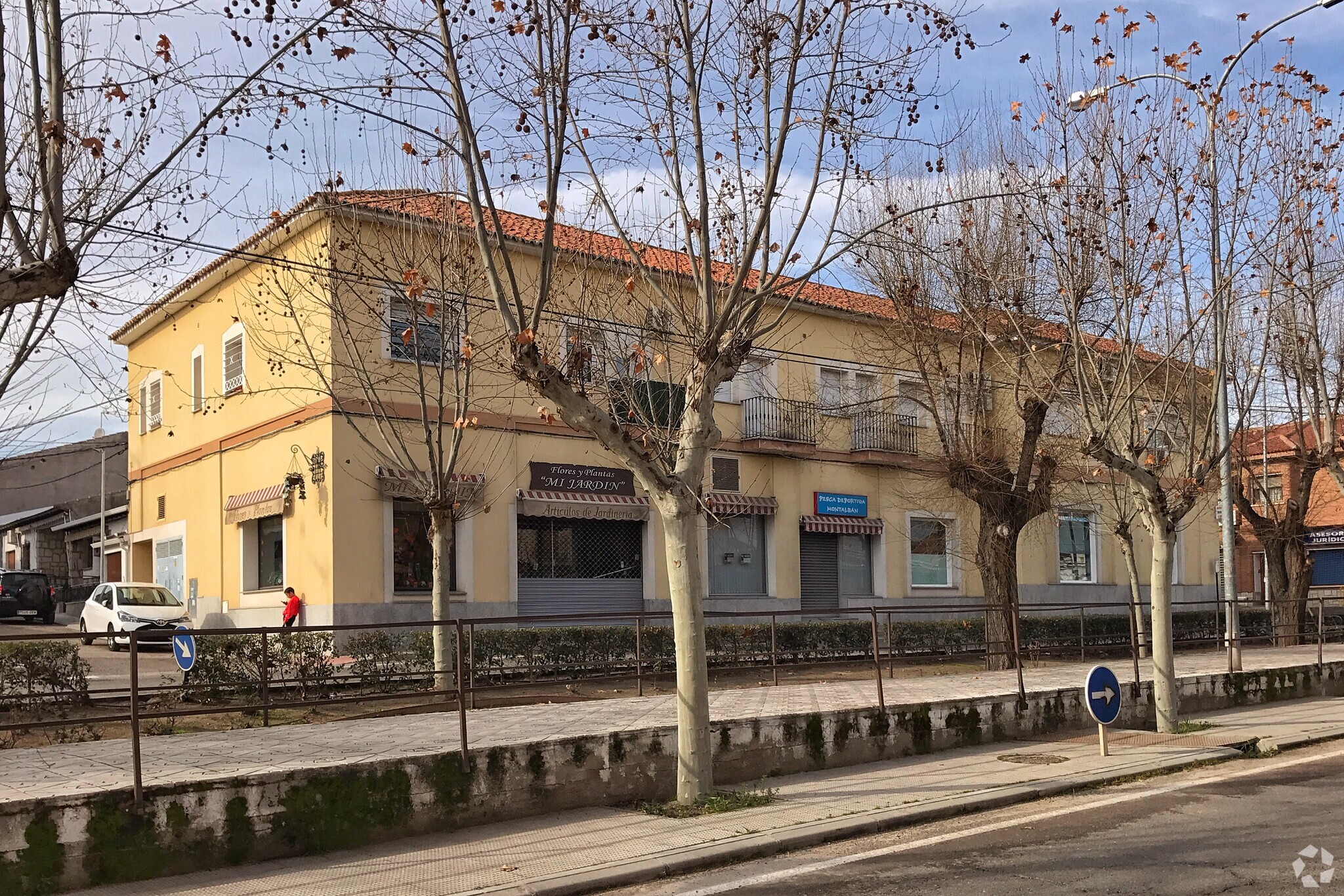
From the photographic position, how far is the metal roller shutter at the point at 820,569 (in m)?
28.0

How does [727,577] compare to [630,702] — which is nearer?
[630,702]

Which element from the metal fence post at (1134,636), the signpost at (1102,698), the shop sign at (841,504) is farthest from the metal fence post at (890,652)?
the shop sign at (841,504)

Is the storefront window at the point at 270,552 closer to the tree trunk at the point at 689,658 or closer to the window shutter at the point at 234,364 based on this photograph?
the window shutter at the point at 234,364

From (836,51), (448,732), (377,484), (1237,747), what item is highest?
(836,51)

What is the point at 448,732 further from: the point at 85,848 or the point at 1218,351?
the point at 1218,351

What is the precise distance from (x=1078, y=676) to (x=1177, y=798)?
255 inches

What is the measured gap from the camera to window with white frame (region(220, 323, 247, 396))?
23891mm

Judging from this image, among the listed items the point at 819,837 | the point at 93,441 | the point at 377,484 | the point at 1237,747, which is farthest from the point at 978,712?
the point at 93,441

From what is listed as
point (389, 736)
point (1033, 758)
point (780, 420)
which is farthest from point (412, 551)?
point (1033, 758)

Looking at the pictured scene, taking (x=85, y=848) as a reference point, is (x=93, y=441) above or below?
above

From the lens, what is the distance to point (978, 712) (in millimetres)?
12641

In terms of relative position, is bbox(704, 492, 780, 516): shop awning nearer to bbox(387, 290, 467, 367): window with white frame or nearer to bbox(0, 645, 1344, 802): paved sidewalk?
bbox(387, 290, 467, 367): window with white frame

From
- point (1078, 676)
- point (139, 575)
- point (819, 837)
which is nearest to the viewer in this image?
point (819, 837)

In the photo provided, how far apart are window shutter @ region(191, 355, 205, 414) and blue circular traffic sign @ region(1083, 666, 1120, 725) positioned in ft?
67.4
